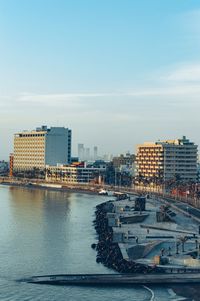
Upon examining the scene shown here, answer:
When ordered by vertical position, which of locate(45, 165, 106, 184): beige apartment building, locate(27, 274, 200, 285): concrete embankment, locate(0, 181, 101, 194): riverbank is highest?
locate(45, 165, 106, 184): beige apartment building

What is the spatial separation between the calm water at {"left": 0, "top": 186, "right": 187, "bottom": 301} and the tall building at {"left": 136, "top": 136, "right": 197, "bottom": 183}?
49494 millimetres

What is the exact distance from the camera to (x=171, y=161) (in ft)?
500

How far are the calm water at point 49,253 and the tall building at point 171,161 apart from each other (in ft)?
162

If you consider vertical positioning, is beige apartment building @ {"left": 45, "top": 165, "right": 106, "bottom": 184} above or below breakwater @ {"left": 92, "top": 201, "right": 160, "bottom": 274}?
above

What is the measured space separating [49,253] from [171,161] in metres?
98.8

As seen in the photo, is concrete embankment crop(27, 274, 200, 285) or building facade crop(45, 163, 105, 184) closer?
concrete embankment crop(27, 274, 200, 285)

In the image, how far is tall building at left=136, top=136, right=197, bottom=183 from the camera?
151625mm

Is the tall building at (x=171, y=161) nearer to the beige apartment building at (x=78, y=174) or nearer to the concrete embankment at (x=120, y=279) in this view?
the beige apartment building at (x=78, y=174)

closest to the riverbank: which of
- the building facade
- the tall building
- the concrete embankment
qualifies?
the building facade

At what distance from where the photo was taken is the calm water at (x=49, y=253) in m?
41.8

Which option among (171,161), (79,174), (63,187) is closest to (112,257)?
(171,161)

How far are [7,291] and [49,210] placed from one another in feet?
193

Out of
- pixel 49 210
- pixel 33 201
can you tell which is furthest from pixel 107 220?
pixel 33 201

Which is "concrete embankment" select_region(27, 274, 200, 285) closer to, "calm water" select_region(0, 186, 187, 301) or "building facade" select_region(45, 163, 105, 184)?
"calm water" select_region(0, 186, 187, 301)
